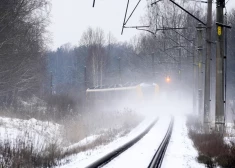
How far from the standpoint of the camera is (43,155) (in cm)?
977

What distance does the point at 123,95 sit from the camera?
3756 centimetres

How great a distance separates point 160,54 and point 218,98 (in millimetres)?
42545

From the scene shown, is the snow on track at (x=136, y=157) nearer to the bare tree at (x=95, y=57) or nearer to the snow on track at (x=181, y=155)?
the snow on track at (x=181, y=155)

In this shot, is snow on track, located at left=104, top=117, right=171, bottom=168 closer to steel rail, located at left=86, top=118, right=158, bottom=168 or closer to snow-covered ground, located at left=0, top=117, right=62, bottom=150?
steel rail, located at left=86, top=118, right=158, bottom=168

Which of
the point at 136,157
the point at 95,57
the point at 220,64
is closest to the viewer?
the point at 136,157

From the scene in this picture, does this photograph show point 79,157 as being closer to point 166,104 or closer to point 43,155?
point 43,155

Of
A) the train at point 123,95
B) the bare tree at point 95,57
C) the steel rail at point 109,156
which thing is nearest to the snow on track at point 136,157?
the steel rail at point 109,156

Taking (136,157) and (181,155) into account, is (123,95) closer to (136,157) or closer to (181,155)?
(181,155)

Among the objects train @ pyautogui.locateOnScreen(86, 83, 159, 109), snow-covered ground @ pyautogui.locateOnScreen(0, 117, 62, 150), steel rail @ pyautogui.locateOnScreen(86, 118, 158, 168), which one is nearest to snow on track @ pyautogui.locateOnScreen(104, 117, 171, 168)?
steel rail @ pyautogui.locateOnScreen(86, 118, 158, 168)

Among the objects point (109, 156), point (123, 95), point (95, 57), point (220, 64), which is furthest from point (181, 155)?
point (95, 57)

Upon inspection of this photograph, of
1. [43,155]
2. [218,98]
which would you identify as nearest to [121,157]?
[43,155]

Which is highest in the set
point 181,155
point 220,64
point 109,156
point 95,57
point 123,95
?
point 95,57

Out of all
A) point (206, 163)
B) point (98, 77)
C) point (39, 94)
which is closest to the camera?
point (206, 163)

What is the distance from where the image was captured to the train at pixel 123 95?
119 ft
